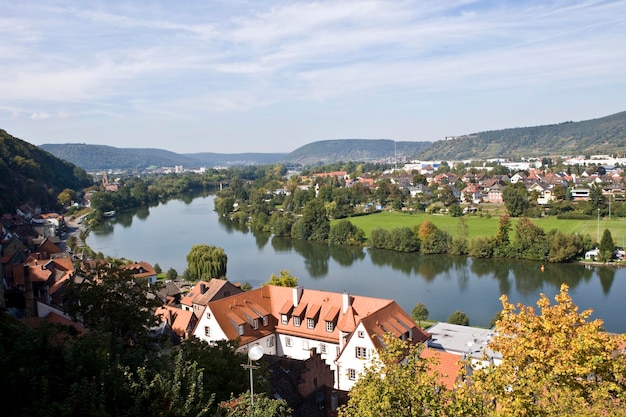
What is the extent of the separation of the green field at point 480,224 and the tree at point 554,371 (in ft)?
107

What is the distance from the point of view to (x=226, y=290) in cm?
1834

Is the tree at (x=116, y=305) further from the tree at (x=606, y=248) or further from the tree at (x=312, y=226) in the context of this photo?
the tree at (x=312, y=226)

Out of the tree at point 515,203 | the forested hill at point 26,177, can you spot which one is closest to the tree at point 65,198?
the forested hill at point 26,177

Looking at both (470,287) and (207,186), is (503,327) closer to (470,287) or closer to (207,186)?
(470,287)

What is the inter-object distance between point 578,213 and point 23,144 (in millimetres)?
61680

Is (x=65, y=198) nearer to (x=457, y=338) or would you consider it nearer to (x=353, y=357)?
(x=457, y=338)

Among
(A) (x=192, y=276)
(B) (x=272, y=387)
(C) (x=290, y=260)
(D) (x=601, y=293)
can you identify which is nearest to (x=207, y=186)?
(C) (x=290, y=260)

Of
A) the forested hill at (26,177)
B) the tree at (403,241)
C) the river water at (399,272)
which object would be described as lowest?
the river water at (399,272)

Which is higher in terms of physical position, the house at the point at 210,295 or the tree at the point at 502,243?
the house at the point at 210,295

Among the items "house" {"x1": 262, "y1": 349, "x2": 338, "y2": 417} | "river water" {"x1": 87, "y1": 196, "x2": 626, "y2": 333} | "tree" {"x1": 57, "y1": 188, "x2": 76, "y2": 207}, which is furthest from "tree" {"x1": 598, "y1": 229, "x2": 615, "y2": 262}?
"tree" {"x1": 57, "y1": 188, "x2": 76, "y2": 207}

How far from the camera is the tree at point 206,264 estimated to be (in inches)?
1031

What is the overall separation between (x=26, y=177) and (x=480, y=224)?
1777 inches

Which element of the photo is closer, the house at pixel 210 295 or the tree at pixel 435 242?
the house at pixel 210 295

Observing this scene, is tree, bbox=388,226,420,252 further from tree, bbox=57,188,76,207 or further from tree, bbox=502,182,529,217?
tree, bbox=57,188,76,207
